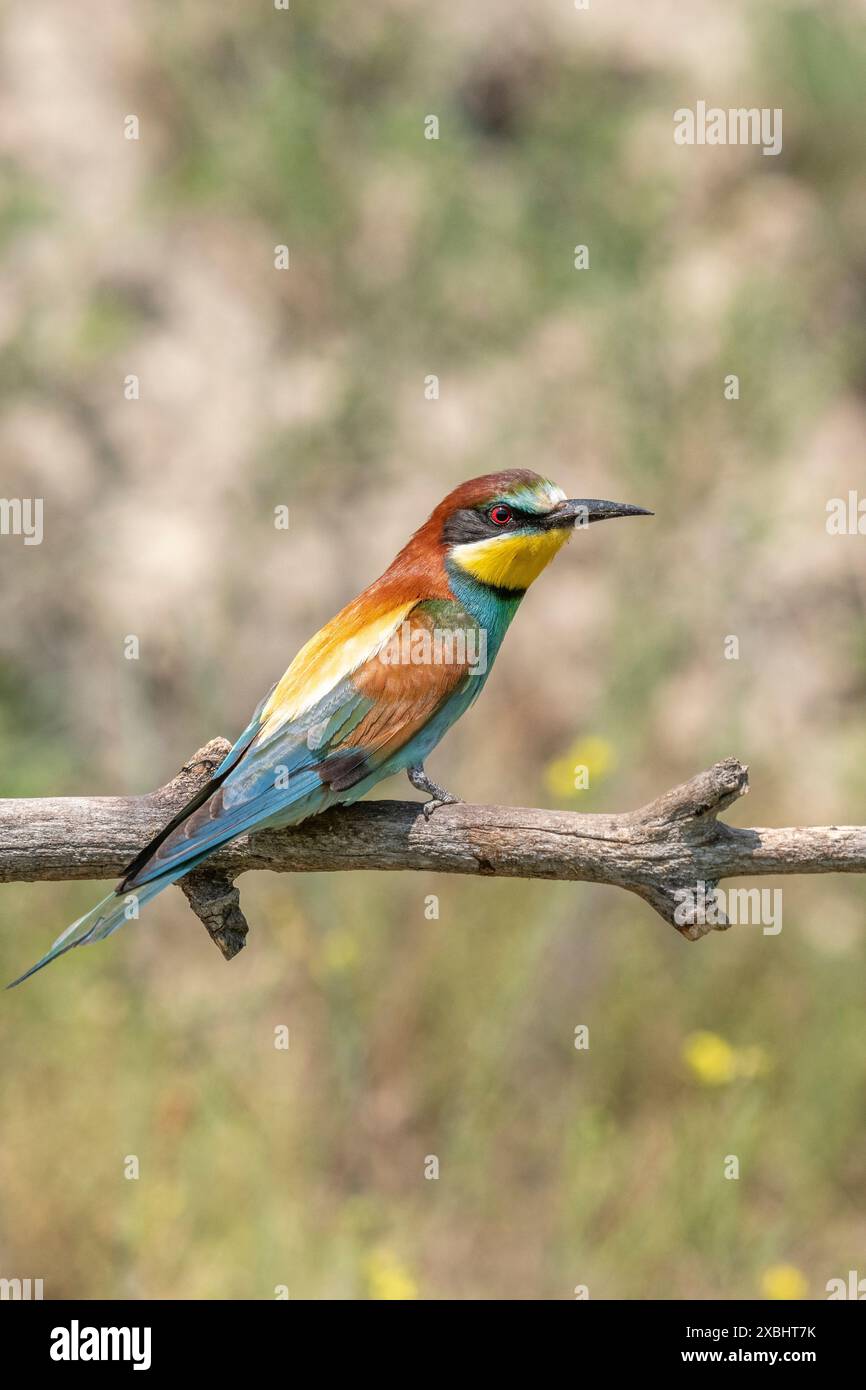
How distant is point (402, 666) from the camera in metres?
3.05

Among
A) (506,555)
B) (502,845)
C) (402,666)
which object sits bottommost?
(502,845)

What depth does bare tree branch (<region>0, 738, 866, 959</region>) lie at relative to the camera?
2.55 meters

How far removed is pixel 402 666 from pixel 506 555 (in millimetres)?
351

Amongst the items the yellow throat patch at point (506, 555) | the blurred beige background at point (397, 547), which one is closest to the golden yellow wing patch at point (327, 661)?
the yellow throat patch at point (506, 555)

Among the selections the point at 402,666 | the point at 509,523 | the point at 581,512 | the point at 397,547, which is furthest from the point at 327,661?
the point at 397,547

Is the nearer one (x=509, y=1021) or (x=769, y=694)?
(x=509, y=1021)

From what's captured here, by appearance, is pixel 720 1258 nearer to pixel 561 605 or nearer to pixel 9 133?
pixel 561 605

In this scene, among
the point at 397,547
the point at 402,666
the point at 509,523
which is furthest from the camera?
the point at 397,547

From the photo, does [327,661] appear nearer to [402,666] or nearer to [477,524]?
[402,666]

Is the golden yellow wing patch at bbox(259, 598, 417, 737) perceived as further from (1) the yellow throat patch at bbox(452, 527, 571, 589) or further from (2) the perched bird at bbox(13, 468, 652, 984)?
(1) the yellow throat patch at bbox(452, 527, 571, 589)

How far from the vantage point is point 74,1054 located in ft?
14.5

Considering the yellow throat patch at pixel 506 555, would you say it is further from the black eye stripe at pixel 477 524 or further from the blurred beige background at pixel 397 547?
the blurred beige background at pixel 397 547

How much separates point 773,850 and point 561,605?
4506mm
